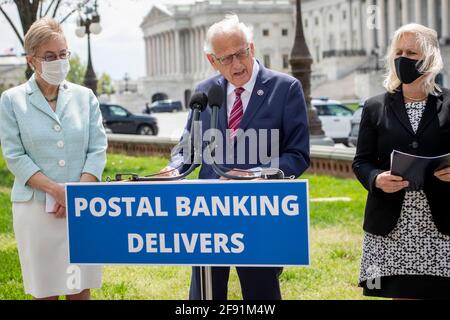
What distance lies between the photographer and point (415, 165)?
4.10 meters

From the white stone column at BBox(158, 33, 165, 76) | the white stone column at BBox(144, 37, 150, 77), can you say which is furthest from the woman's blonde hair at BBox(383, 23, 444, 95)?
the white stone column at BBox(144, 37, 150, 77)

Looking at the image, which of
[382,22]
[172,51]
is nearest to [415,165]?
[382,22]

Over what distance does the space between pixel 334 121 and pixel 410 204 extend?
75.9 feet

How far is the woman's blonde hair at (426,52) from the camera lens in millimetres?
4320

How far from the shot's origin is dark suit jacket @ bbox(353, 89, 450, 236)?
432 centimetres

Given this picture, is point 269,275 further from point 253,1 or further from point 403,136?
point 253,1

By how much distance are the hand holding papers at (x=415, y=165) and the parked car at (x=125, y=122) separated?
30.4 metres

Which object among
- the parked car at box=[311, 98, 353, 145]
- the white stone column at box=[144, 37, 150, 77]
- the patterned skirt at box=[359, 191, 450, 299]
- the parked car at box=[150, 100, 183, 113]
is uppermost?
the patterned skirt at box=[359, 191, 450, 299]

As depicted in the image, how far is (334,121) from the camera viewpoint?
27.3 m

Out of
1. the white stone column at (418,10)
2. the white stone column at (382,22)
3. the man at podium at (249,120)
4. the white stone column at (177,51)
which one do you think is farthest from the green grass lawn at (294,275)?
the white stone column at (177,51)

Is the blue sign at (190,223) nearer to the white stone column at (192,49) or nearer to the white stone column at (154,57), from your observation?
the white stone column at (192,49)

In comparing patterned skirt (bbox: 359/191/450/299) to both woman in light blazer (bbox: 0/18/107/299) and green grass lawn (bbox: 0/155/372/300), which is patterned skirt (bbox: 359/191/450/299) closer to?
woman in light blazer (bbox: 0/18/107/299)

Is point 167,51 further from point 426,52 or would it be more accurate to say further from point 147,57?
point 426,52

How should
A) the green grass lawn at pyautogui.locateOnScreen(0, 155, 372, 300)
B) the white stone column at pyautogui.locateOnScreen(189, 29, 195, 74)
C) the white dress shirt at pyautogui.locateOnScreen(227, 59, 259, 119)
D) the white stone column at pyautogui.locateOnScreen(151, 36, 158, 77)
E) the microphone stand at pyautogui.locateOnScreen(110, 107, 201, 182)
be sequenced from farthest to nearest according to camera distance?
the white stone column at pyautogui.locateOnScreen(151, 36, 158, 77)
the white stone column at pyautogui.locateOnScreen(189, 29, 195, 74)
the green grass lawn at pyautogui.locateOnScreen(0, 155, 372, 300)
the white dress shirt at pyautogui.locateOnScreen(227, 59, 259, 119)
the microphone stand at pyautogui.locateOnScreen(110, 107, 201, 182)
